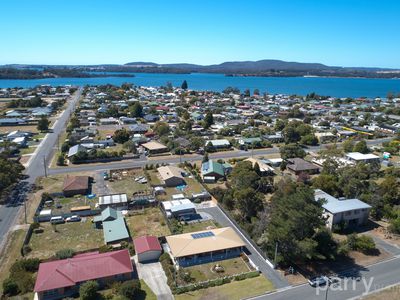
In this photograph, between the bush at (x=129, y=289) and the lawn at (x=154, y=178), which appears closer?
the bush at (x=129, y=289)

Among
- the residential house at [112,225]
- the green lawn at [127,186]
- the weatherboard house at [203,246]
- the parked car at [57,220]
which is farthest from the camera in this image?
the green lawn at [127,186]

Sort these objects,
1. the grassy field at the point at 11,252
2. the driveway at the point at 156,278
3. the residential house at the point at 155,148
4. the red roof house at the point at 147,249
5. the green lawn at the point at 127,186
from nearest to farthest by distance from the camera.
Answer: the driveway at the point at 156,278
the grassy field at the point at 11,252
the red roof house at the point at 147,249
the green lawn at the point at 127,186
the residential house at the point at 155,148

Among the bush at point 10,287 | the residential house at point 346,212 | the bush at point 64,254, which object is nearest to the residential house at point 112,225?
the bush at point 64,254

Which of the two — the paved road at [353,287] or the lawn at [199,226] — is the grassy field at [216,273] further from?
the lawn at [199,226]

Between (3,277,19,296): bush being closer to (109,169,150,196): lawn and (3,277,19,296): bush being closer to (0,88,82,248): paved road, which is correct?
(0,88,82,248): paved road

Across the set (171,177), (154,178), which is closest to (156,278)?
(171,177)

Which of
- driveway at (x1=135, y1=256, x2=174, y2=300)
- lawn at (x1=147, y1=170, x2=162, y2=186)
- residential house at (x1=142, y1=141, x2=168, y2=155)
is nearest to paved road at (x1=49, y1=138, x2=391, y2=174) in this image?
residential house at (x1=142, y1=141, x2=168, y2=155)

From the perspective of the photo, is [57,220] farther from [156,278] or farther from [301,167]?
[301,167]
